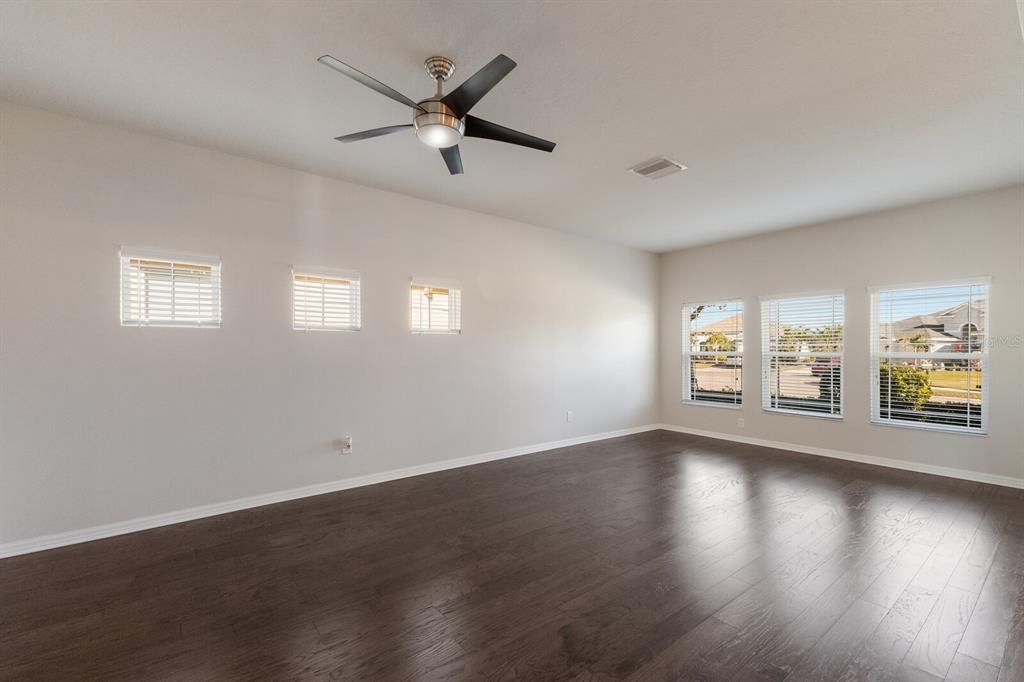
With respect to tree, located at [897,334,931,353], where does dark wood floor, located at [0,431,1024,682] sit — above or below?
below

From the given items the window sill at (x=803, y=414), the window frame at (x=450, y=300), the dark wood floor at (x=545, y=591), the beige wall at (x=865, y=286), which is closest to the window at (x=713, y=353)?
the beige wall at (x=865, y=286)

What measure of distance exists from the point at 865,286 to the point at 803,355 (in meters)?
1.03

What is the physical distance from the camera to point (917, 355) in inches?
182

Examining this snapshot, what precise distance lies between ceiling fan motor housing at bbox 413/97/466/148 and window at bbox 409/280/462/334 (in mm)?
2176

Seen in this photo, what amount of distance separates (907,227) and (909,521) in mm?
3282

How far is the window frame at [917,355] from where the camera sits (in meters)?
4.22

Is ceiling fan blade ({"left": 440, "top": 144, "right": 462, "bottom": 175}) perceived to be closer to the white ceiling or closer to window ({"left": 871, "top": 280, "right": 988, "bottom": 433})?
the white ceiling

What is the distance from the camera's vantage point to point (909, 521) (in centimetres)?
321

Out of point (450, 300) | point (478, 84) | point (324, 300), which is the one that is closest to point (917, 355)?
point (450, 300)

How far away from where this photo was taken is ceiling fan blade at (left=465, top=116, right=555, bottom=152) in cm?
245

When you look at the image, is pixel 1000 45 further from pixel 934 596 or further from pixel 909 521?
pixel 909 521

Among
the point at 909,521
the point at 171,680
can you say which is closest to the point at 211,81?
the point at 171,680

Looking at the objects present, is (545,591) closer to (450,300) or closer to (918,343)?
(450,300)

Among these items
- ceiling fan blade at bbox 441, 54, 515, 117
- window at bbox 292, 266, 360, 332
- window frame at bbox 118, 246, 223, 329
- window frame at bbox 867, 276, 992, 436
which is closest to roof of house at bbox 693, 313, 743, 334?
window frame at bbox 867, 276, 992, 436
